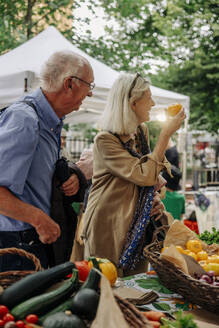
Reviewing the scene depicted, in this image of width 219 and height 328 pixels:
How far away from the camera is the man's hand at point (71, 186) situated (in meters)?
1.94

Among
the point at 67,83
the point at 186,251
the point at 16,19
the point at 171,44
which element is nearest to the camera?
the point at 67,83

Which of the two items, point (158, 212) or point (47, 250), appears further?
point (158, 212)

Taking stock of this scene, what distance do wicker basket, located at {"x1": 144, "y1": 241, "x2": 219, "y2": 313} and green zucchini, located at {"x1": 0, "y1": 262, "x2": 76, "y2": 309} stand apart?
1.57 ft

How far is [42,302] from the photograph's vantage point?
123 cm

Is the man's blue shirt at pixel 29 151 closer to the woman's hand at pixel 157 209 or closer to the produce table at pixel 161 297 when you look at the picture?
the produce table at pixel 161 297

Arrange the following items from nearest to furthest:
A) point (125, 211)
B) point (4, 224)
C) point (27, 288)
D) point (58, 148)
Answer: point (27, 288) < point (4, 224) < point (58, 148) < point (125, 211)

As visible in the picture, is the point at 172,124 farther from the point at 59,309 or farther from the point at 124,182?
the point at 59,309

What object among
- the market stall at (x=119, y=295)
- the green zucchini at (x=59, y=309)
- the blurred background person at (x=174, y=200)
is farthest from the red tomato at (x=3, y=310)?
the blurred background person at (x=174, y=200)

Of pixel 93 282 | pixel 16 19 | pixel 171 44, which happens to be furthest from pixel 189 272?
pixel 171 44

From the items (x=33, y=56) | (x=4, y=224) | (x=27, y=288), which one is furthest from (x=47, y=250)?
(x=33, y=56)

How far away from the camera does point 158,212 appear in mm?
2459

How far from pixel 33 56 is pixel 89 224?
11.6 ft

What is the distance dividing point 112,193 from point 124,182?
0.10 metres

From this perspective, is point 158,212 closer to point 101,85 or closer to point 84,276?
point 84,276
